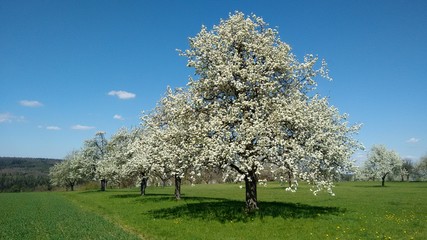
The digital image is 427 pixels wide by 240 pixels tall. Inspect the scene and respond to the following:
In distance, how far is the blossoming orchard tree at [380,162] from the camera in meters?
118

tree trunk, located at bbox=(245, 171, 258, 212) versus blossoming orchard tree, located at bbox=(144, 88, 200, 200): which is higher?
blossoming orchard tree, located at bbox=(144, 88, 200, 200)

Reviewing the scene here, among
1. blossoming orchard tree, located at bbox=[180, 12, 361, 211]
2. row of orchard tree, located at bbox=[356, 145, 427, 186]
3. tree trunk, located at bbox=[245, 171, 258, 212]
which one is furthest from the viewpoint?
row of orchard tree, located at bbox=[356, 145, 427, 186]

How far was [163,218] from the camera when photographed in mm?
30797

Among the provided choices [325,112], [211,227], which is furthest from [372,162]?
[211,227]

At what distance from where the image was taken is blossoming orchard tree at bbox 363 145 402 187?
118 m

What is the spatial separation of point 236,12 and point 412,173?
17630 cm

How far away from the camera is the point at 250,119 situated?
27750 millimetres

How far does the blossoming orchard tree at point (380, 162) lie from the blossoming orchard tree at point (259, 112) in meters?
97.4

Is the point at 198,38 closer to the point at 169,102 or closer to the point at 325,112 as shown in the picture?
the point at 169,102

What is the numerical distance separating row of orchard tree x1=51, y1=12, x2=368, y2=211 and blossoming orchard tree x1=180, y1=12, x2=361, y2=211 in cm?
8

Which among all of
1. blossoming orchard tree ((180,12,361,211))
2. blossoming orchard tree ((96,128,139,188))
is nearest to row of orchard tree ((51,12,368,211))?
blossoming orchard tree ((180,12,361,211))

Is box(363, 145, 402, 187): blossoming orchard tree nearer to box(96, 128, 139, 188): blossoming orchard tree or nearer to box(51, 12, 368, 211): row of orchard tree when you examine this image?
box(96, 128, 139, 188): blossoming orchard tree

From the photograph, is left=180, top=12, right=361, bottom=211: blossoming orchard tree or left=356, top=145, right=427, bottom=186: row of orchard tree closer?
left=180, top=12, right=361, bottom=211: blossoming orchard tree

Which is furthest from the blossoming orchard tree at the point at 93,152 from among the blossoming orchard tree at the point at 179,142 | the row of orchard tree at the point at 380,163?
the row of orchard tree at the point at 380,163
